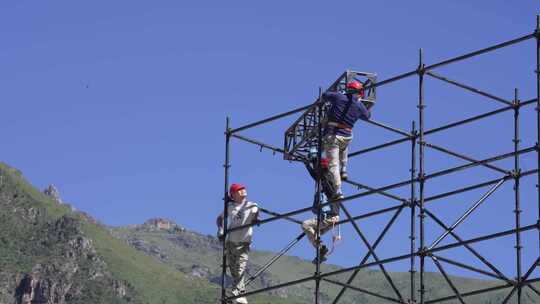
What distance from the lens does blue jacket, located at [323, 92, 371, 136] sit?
2753 cm

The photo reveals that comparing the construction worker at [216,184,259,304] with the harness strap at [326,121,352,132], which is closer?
the harness strap at [326,121,352,132]

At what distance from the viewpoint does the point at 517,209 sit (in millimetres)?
26141

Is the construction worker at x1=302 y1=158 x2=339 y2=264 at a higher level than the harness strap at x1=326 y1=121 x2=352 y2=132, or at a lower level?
lower

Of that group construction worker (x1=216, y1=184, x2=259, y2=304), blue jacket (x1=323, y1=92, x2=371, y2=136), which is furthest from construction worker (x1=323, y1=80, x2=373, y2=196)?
construction worker (x1=216, y1=184, x2=259, y2=304)

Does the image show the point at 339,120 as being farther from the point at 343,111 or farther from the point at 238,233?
the point at 238,233

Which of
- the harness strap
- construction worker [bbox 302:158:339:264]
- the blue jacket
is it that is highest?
the blue jacket

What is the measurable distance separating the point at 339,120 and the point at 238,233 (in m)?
3.21

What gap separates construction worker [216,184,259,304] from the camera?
29.1 m

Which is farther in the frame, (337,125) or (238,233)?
(238,233)

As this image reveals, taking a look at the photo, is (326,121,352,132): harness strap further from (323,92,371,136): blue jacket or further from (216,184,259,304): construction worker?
(216,184,259,304): construction worker

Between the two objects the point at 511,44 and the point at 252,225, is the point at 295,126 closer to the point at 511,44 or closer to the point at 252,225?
the point at 252,225

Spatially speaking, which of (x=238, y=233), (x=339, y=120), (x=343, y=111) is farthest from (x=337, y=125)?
(x=238, y=233)

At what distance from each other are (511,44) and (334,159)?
189 inches

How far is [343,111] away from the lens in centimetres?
2761
